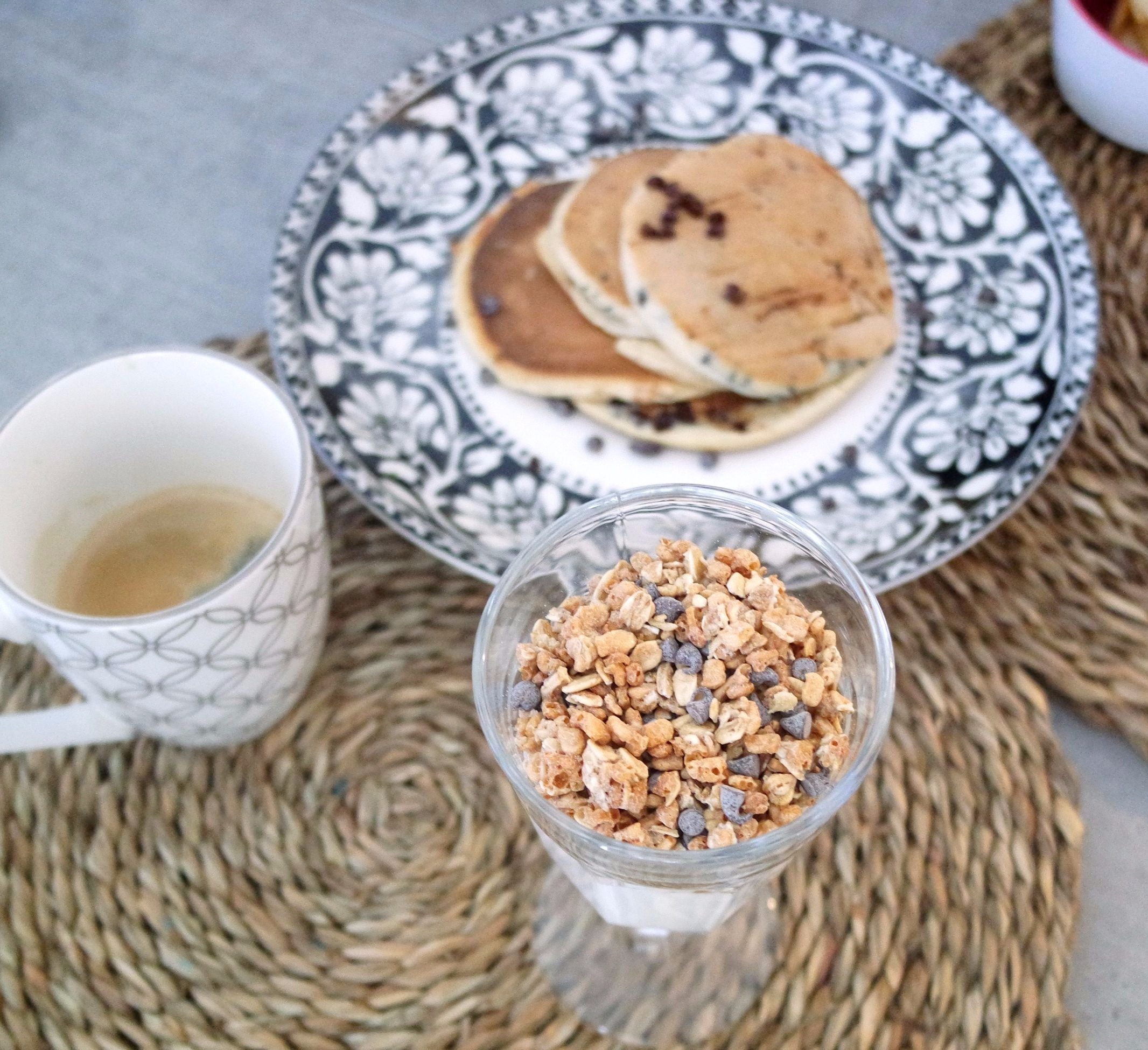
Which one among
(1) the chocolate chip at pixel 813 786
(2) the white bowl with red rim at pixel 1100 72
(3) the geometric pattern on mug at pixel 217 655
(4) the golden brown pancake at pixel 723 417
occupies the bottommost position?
(3) the geometric pattern on mug at pixel 217 655

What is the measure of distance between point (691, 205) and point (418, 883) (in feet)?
2.40

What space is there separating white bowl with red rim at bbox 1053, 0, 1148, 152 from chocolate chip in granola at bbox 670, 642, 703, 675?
97 centimetres

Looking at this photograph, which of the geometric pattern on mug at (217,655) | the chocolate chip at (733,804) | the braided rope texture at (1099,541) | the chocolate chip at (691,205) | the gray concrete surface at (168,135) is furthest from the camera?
the gray concrete surface at (168,135)

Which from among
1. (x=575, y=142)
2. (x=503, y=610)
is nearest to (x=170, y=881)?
(x=503, y=610)

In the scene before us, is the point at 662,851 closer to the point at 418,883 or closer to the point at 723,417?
the point at 418,883

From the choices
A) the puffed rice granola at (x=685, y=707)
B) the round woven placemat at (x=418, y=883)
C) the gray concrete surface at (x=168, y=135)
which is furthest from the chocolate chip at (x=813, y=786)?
the gray concrete surface at (x=168, y=135)

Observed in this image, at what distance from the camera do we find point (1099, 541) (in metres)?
1.18

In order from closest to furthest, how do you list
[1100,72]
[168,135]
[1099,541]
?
[1099,541]
[1100,72]
[168,135]

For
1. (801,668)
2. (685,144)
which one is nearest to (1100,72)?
(685,144)

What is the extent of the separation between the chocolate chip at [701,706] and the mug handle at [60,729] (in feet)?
1.73

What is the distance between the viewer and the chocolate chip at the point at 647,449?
1.19 m

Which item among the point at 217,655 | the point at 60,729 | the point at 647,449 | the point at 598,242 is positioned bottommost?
the point at 60,729

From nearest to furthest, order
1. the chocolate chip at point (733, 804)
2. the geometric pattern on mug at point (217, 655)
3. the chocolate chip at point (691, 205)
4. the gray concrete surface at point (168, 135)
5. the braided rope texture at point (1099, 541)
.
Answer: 1. the chocolate chip at point (733, 804)
2. the geometric pattern on mug at point (217, 655)
3. the braided rope texture at point (1099, 541)
4. the chocolate chip at point (691, 205)
5. the gray concrete surface at point (168, 135)

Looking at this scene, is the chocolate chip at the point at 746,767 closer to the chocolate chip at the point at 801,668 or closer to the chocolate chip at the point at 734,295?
the chocolate chip at the point at 801,668
